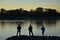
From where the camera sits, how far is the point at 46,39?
107ft

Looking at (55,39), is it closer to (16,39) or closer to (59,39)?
(59,39)

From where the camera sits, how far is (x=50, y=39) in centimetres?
3281

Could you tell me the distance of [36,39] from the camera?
32844 millimetres

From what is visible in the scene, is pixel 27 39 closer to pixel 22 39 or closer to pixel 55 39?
pixel 22 39

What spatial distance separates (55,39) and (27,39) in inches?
131

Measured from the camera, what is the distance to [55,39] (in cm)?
3297

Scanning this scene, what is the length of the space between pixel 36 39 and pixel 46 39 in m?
1.21

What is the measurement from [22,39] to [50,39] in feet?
11.1

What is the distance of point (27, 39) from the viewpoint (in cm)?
3291

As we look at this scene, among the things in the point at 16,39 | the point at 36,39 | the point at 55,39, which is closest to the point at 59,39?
the point at 55,39

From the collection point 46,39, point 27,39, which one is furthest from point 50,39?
point 27,39

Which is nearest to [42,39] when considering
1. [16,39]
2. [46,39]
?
[46,39]

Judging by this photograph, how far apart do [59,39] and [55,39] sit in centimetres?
47

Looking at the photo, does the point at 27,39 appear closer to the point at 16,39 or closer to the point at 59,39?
the point at 16,39
